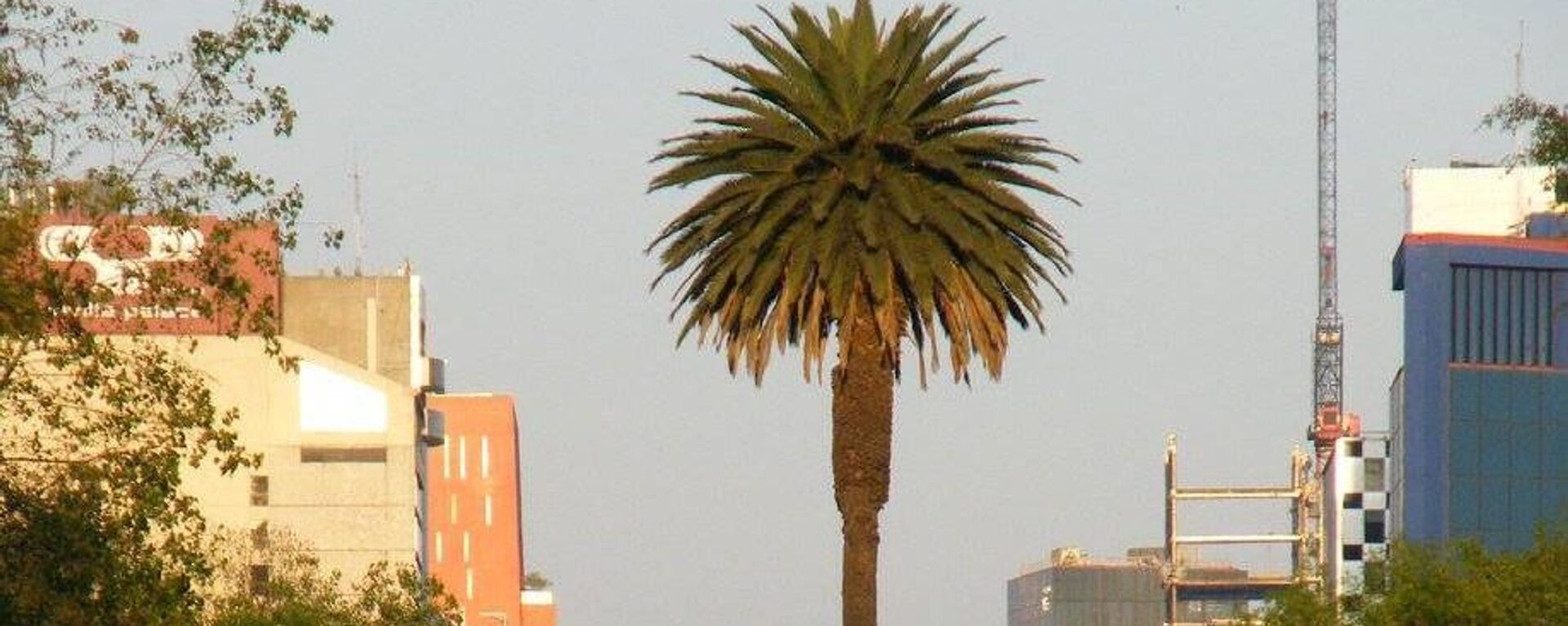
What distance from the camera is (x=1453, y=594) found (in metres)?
86.8

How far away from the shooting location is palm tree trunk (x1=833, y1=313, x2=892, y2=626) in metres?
64.2

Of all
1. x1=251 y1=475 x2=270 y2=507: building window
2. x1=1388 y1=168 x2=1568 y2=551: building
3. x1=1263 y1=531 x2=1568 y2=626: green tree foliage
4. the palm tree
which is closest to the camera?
the palm tree

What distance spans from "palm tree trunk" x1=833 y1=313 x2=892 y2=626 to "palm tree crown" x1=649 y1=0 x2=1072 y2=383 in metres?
0.79

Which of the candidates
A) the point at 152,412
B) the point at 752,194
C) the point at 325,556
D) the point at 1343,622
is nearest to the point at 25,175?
the point at 152,412

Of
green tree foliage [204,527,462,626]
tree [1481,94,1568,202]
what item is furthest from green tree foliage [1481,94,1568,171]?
green tree foliage [204,527,462,626]

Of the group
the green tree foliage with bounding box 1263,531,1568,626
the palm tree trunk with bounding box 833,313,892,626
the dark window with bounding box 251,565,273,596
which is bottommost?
the dark window with bounding box 251,565,273,596

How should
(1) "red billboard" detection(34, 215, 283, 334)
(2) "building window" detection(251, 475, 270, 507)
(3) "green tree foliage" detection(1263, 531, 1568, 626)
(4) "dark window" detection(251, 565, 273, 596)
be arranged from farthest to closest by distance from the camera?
(2) "building window" detection(251, 475, 270, 507), (4) "dark window" detection(251, 565, 273, 596), (3) "green tree foliage" detection(1263, 531, 1568, 626), (1) "red billboard" detection(34, 215, 283, 334)

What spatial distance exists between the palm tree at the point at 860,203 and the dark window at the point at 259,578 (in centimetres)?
5942

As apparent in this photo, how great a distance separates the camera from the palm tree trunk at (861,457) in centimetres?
6425

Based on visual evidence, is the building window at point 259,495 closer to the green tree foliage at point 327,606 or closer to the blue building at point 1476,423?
the blue building at point 1476,423

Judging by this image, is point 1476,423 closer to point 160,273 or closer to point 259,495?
point 259,495

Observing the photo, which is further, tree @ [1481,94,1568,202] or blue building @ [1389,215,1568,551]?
blue building @ [1389,215,1568,551]

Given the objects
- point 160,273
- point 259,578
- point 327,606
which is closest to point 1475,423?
point 259,578

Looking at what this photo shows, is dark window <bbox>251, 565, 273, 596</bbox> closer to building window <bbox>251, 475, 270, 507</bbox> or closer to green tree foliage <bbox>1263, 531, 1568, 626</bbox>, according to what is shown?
green tree foliage <bbox>1263, 531, 1568, 626</bbox>
